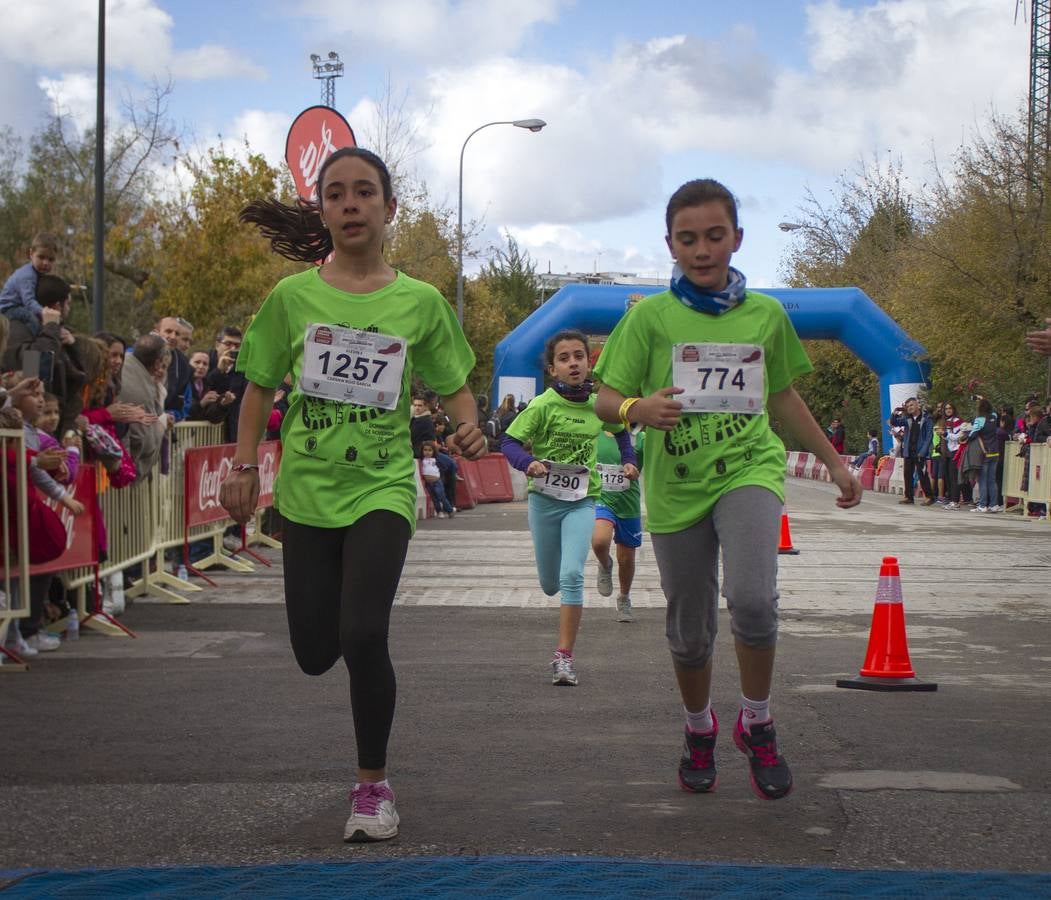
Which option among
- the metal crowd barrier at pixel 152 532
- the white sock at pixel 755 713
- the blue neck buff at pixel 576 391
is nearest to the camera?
the white sock at pixel 755 713

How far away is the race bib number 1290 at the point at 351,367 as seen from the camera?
478 centimetres

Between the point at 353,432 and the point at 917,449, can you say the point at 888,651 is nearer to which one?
the point at 353,432

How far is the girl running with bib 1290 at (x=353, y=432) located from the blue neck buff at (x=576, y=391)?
11.4 ft

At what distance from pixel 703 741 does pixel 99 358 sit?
19.7 ft

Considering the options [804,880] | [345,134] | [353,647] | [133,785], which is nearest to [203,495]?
[345,134]

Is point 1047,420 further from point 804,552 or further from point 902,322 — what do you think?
point 902,322

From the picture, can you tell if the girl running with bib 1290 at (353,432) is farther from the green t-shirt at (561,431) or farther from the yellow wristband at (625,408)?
the green t-shirt at (561,431)

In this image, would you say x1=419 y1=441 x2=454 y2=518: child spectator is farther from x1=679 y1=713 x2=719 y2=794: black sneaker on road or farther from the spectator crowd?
x1=679 y1=713 x2=719 y2=794: black sneaker on road

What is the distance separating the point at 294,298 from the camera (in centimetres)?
493

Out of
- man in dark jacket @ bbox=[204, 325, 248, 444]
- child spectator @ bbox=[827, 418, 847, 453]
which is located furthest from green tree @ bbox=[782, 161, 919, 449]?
man in dark jacket @ bbox=[204, 325, 248, 444]

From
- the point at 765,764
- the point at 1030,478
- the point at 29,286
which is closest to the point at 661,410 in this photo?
the point at 765,764

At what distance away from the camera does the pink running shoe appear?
15.0 ft

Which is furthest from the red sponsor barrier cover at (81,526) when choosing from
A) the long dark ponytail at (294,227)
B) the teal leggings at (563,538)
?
the long dark ponytail at (294,227)

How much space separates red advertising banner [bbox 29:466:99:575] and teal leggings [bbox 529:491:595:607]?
9.30ft
